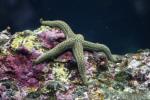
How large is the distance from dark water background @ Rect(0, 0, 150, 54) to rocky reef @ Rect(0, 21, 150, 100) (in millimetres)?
7144

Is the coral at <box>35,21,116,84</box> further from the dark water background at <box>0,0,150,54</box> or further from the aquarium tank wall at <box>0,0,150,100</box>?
the dark water background at <box>0,0,150,54</box>

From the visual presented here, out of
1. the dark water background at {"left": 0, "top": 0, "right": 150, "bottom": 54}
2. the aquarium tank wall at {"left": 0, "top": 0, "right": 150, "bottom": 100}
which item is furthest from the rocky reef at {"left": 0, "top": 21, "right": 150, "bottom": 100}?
the dark water background at {"left": 0, "top": 0, "right": 150, "bottom": 54}

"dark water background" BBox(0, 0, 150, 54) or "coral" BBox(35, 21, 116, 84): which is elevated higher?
"dark water background" BBox(0, 0, 150, 54)

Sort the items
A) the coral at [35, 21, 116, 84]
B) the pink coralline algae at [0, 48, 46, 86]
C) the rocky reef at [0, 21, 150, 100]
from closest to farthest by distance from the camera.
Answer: the rocky reef at [0, 21, 150, 100] < the pink coralline algae at [0, 48, 46, 86] < the coral at [35, 21, 116, 84]

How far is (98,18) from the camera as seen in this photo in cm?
1642

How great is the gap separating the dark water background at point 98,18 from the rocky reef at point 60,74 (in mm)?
7144

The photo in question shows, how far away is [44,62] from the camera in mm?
8320

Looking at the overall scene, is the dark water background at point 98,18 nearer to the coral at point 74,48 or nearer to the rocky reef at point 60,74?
the coral at point 74,48

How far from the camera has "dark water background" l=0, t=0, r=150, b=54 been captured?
1603 centimetres

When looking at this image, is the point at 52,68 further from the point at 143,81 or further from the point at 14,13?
the point at 14,13

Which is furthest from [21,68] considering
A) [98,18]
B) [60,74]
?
[98,18]

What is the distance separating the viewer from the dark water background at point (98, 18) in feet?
52.6

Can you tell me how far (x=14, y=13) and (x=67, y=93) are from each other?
8.73 metres

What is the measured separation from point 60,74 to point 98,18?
852 centimetres
